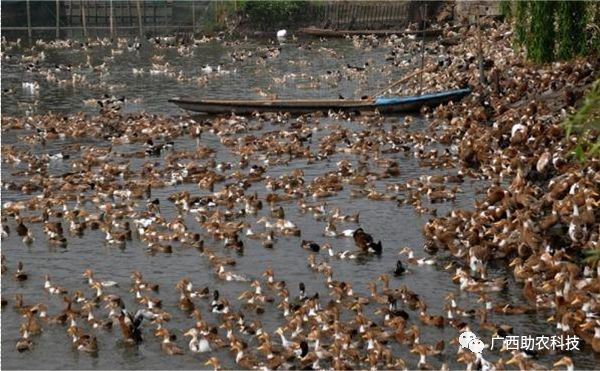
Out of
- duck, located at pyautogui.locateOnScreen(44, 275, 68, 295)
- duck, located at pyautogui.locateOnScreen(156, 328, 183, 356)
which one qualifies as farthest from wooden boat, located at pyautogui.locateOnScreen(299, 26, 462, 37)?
duck, located at pyautogui.locateOnScreen(156, 328, 183, 356)

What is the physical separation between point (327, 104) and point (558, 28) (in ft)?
26.2

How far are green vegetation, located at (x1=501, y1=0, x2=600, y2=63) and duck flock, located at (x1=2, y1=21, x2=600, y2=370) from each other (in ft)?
2.35

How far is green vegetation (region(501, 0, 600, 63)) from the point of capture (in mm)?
35841

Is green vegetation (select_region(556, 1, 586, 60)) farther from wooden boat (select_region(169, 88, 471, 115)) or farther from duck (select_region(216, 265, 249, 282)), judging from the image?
duck (select_region(216, 265, 249, 282))

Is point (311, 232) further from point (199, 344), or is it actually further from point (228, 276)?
point (199, 344)

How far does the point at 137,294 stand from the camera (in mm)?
20703

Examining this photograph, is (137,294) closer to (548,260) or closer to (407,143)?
(548,260)

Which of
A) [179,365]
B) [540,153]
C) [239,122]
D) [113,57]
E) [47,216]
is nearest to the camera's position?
[179,365]

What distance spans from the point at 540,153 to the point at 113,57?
3968 cm

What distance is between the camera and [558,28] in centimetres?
3678

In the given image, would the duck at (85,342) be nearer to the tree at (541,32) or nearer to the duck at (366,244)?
the duck at (366,244)

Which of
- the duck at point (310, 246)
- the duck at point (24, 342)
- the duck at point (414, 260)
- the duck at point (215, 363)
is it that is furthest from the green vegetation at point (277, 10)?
the duck at point (215, 363)

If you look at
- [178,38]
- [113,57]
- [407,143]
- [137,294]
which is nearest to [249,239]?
[137,294]

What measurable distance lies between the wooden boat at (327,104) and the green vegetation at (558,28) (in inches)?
106
